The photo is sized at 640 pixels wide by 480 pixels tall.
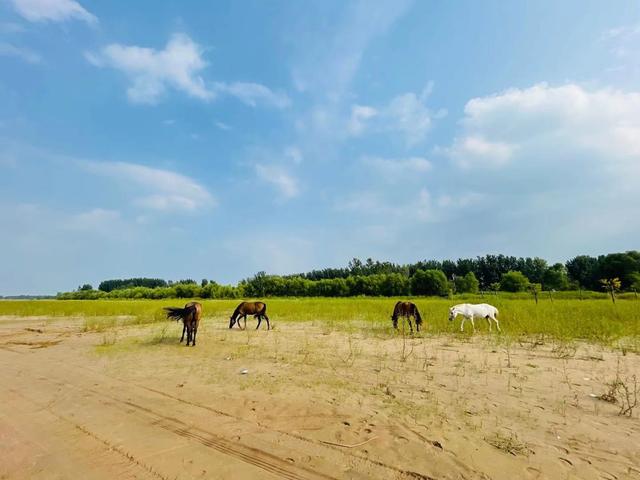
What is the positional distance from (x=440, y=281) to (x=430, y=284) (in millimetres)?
2691

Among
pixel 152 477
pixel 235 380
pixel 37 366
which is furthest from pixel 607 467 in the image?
pixel 37 366

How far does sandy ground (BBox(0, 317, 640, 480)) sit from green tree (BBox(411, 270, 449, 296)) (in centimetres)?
8319

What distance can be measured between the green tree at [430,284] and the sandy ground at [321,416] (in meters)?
83.2

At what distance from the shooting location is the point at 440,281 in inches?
3570

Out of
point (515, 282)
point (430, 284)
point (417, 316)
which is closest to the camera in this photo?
point (417, 316)

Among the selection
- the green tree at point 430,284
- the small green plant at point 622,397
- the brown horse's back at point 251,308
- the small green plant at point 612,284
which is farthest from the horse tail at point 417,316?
the green tree at point 430,284

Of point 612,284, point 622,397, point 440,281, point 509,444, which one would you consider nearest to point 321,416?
point 509,444

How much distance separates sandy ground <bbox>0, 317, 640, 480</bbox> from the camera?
4.14m

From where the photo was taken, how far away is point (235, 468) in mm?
4059

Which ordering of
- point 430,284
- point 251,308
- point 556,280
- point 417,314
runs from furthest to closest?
1. point 430,284
2. point 556,280
3. point 251,308
4. point 417,314

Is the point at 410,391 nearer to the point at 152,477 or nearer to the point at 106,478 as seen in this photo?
the point at 152,477

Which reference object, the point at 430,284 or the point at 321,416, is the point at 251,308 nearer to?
the point at 321,416

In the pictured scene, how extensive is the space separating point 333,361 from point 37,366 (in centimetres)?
893

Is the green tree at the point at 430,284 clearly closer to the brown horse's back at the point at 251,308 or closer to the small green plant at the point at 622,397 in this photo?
the brown horse's back at the point at 251,308
